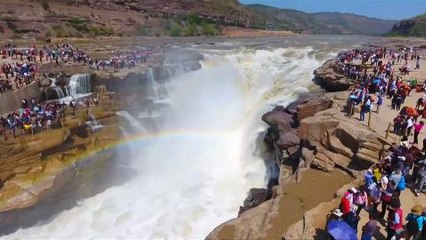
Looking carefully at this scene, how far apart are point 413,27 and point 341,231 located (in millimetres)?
127434

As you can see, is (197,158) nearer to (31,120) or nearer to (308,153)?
(308,153)

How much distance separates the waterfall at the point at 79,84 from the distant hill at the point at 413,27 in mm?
108212

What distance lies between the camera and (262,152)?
21547 mm

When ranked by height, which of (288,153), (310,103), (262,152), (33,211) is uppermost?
(310,103)

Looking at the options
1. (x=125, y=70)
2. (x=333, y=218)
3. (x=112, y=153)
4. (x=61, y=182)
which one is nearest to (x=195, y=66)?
(x=125, y=70)

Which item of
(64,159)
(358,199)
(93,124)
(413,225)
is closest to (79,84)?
(93,124)

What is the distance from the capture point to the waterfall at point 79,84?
25291 millimetres

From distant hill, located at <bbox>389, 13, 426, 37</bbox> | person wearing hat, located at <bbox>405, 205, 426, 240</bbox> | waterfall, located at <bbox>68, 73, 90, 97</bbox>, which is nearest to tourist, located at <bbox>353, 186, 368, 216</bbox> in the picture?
person wearing hat, located at <bbox>405, 205, 426, 240</bbox>

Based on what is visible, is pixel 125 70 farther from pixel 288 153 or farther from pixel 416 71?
pixel 416 71

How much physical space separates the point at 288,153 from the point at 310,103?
4502mm

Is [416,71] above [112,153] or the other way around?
above

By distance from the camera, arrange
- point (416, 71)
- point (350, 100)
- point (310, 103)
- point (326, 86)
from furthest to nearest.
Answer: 1. point (416, 71)
2. point (326, 86)
3. point (310, 103)
4. point (350, 100)

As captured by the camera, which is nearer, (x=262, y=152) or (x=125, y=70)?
(x=262, y=152)

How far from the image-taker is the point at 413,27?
119188mm
